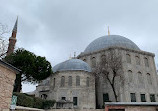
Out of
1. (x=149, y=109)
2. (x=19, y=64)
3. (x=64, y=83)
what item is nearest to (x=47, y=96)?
(x=64, y=83)

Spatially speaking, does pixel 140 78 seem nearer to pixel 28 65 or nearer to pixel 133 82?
pixel 133 82

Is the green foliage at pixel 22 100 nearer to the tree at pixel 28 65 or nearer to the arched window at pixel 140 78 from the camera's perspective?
the tree at pixel 28 65

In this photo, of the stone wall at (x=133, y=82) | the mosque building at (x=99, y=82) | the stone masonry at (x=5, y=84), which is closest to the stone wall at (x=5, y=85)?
the stone masonry at (x=5, y=84)

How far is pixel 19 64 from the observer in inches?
703

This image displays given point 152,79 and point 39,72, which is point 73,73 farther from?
point 152,79

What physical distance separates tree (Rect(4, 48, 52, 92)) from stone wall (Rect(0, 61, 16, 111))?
1230cm

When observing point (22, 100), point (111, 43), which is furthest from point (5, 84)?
point (111, 43)

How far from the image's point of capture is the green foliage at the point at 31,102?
38.3 ft

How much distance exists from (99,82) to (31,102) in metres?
15.3

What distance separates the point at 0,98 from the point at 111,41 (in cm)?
2728

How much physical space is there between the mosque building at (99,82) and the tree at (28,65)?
392 centimetres

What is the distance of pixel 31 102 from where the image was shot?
13.5 m

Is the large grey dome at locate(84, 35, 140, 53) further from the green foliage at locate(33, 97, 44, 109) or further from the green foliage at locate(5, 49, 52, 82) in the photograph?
the green foliage at locate(33, 97, 44, 109)

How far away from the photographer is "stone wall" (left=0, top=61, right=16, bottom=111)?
530 cm
